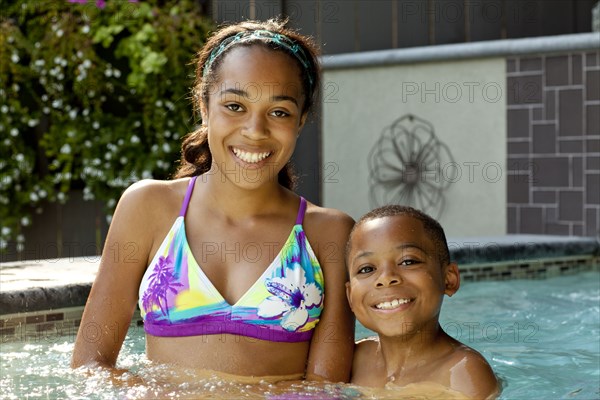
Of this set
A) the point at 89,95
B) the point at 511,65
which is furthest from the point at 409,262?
the point at 89,95

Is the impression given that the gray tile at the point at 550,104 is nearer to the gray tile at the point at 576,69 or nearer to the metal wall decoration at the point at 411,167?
the gray tile at the point at 576,69

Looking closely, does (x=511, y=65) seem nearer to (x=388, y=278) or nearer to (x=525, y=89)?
(x=525, y=89)

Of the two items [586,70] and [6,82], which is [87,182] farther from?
[586,70]

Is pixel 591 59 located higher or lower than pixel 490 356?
higher

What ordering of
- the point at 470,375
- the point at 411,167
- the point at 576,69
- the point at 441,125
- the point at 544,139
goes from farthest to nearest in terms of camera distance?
1. the point at 411,167
2. the point at 441,125
3. the point at 544,139
4. the point at 576,69
5. the point at 470,375

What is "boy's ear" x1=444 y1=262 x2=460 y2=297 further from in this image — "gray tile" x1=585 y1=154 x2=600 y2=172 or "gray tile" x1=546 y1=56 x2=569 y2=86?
"gray tile" x1=546 y1=56 x2=569 y2=86

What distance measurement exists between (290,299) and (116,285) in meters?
0.46

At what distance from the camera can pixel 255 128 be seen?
7.82ft

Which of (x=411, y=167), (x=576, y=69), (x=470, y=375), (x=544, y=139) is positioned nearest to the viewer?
(x=470, y=375)

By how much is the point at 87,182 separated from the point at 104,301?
4.30 meters

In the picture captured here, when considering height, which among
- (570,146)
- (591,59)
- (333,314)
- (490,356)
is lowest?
(490,356)

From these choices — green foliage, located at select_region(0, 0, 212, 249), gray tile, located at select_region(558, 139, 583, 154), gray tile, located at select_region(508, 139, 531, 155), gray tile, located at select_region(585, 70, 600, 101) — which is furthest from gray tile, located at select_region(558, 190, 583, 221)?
green foliage, located at select_region(0, 0, 212, 249)

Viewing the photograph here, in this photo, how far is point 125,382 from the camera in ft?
7.79

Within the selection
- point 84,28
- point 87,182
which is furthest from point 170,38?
point 87,182
